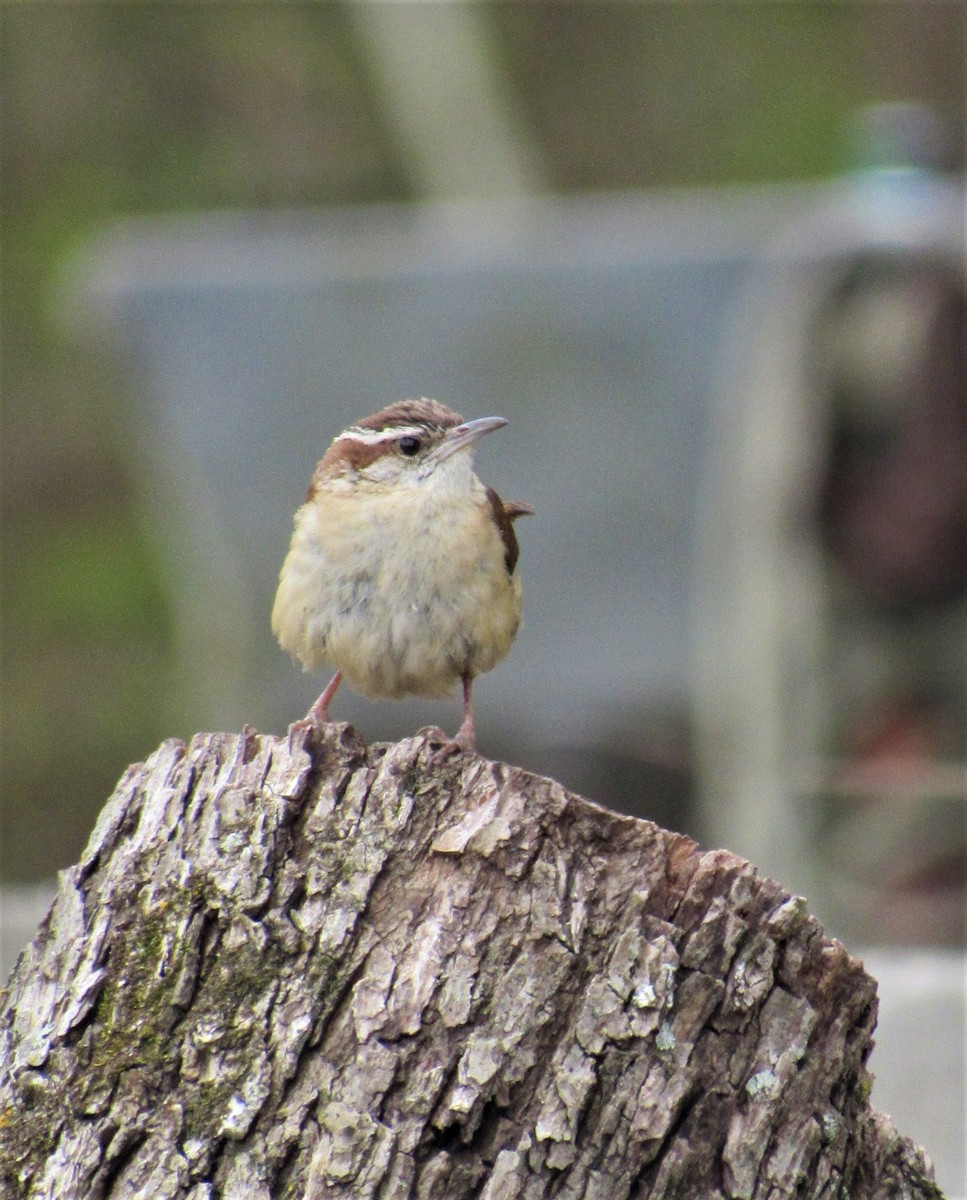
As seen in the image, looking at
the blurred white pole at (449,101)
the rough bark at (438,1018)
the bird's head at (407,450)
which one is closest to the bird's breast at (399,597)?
the bird's head at (407,450)

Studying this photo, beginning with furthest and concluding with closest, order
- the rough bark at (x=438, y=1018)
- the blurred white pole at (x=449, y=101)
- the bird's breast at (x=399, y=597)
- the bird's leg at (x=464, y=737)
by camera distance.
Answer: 1. the blurred white pole at (x=449, y=101)
2. the bird's breast at (x=399, y=597)
3. the bird's leg at (x=464, y=737)
4. the rough bark at (x=438, y=1018)

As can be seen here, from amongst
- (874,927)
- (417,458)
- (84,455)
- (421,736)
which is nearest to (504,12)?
(84,455)

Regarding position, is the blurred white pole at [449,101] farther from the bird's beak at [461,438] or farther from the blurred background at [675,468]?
the bird's beak at [461,438]

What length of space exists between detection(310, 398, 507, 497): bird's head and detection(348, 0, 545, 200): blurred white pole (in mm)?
7634

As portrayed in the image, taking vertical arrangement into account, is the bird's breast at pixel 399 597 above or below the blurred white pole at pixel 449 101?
below

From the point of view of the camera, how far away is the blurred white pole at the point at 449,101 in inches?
472

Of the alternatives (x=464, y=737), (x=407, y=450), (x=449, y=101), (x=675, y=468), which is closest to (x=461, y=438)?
(x=407, y=450)

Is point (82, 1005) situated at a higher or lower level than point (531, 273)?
lower

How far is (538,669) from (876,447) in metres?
1.99

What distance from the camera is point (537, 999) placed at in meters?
2.50

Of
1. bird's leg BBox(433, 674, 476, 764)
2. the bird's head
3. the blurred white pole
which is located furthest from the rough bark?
the blurred white pole

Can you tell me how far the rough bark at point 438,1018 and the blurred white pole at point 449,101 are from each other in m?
9.62

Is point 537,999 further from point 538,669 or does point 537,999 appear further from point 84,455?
point 84,455

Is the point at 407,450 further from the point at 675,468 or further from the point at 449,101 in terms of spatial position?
the point at 449,101
